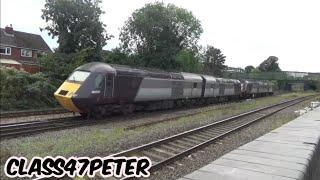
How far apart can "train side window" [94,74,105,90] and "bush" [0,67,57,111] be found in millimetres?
6586

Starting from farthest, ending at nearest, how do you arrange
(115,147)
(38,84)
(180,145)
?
(38,84)
(180,145)
(115,147)

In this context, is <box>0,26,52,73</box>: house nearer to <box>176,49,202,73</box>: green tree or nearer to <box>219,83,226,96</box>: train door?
<box>176,49,202,73</box>: green tree

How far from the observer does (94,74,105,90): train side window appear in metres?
22.4

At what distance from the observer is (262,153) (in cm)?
992

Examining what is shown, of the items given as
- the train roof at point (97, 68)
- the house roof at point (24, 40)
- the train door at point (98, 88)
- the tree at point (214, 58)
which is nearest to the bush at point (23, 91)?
the train roof at point (97, 68)

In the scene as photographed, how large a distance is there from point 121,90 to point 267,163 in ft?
53.0

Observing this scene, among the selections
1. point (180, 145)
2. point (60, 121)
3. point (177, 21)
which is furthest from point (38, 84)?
point (177, 21)

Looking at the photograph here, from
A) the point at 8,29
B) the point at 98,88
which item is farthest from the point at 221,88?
the point at 8,29

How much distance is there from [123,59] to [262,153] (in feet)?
132

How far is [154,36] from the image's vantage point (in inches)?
2400

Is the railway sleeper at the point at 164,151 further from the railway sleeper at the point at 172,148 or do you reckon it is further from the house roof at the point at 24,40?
the house roof at the point at 24,40

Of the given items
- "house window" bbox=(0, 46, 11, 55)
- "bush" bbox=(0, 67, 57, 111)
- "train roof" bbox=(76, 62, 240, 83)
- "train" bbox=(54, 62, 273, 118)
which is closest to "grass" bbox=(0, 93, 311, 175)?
"train" bbox=(54, 62, 273, 118)

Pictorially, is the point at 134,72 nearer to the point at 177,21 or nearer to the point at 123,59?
the point at 123,59

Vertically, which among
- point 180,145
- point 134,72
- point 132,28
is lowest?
point 180,145
